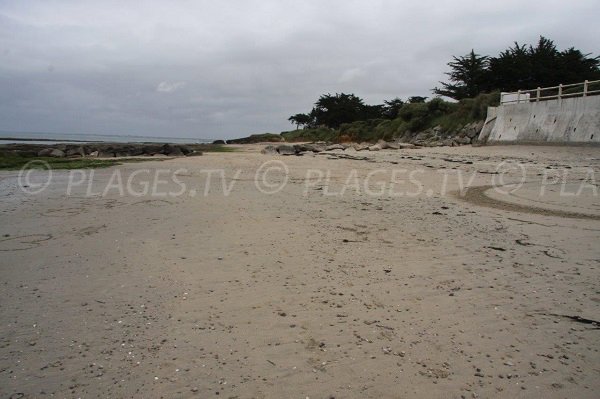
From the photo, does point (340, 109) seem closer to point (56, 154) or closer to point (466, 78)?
point (466, 78)

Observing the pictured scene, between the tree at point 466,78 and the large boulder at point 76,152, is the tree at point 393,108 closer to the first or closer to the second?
the tree at point 466,78

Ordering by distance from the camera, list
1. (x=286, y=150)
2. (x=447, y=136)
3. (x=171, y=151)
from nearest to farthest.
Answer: (x=286, y=150)
(x=171, y=151)
(x=447, y=136)

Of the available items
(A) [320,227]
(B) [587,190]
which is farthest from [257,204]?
(B) [587,190]

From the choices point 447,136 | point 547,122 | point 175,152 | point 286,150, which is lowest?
point 175,152

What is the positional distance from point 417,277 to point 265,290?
132 cm

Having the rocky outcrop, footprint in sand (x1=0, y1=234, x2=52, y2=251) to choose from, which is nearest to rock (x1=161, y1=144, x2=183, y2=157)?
the rocky outcrop

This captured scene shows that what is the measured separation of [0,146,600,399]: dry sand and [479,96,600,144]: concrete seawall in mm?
13988

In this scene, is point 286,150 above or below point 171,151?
above

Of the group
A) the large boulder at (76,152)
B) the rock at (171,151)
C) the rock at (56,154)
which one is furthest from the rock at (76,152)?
the rock at (171,151)

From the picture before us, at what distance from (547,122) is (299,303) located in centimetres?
2090

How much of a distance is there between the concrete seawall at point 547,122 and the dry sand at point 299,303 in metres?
14.0

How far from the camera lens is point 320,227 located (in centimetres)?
500

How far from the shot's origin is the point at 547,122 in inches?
754

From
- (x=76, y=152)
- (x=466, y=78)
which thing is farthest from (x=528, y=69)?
(x=76, y=152)
